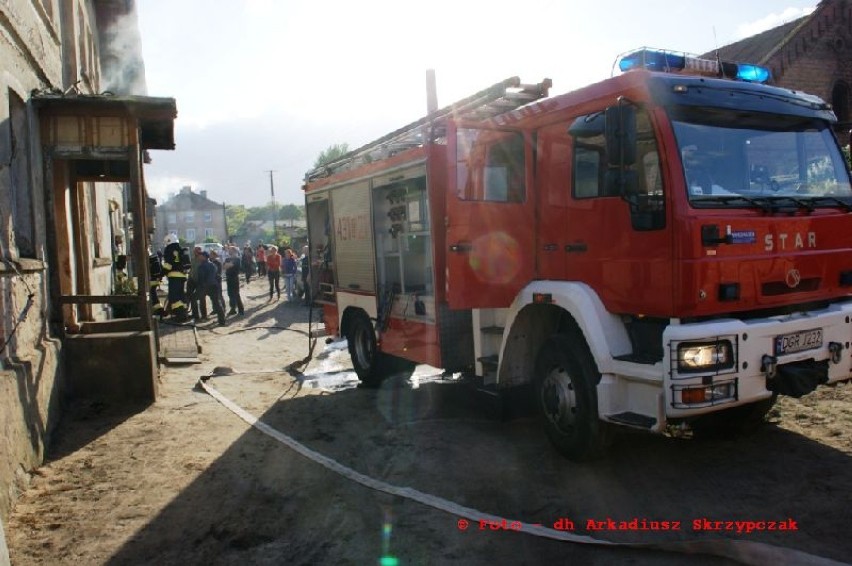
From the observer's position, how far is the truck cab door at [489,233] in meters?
5.11

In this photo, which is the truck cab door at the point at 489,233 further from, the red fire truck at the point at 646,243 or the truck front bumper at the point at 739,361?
the truck front bumper at the point at 739,361

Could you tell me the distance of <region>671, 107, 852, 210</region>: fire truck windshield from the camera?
404 cm

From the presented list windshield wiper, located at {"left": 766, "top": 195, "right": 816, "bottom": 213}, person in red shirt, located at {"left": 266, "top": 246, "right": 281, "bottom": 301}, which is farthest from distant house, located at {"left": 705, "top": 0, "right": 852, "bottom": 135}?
windshield wiper, located at {"left": 766, "top": 195, "right": 816, "bottom": 213}

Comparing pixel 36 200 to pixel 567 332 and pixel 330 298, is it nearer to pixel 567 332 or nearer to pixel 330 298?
pixel 330 298

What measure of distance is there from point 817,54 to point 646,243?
2180cm

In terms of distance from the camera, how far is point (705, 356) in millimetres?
3771

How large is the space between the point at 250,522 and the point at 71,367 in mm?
3689

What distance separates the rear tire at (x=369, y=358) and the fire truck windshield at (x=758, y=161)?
14.3 ft

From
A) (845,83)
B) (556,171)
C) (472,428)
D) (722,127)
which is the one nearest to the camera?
(722,127)

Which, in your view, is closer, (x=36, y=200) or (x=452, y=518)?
(x=452, y=518)

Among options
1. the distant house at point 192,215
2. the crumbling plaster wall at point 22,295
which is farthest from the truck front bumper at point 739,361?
the distant house at point 192,215

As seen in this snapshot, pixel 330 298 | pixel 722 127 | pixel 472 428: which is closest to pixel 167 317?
pixel 330 298

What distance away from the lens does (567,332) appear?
4848 millimetres

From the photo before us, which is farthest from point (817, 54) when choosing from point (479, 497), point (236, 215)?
point (236, 215)
